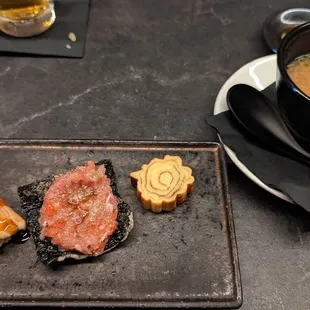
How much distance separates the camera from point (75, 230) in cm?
91

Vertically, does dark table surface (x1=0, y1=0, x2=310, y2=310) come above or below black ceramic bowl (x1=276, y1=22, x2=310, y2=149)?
below

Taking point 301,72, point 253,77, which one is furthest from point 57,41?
point 301,72

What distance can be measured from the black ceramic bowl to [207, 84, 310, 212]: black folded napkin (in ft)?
0.22

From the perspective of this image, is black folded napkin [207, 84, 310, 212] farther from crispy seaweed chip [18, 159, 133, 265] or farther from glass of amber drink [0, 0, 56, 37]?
glass of amber drink [0, 0, 56, 37]

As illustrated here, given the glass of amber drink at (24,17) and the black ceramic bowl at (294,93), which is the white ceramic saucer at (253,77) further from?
the glass of amber drink at (24,17)

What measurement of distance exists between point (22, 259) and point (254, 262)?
1.56 ft

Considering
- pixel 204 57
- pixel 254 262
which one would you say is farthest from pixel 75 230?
pixel 204 57

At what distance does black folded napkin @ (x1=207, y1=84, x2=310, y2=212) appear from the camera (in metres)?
1.00

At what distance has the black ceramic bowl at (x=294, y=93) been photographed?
0.98m

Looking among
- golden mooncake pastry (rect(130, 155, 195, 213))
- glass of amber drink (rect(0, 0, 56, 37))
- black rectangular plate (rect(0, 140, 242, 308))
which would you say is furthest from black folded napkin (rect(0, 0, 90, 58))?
golden mooncake pastry (rect(130, 155, 195, 213))

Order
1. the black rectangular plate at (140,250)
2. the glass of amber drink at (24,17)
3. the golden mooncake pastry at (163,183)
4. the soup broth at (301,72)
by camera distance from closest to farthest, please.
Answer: the black rectangular plate at (140,250) → the golden mooncake pastry at (163,183) → the soup broth at (301,72) → the glass of amber drink at (24,17)

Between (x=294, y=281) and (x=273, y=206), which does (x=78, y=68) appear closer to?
(x=273, y=206)

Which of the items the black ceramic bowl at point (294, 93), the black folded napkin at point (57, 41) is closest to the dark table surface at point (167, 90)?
the black folded napkin at point (57, 41)

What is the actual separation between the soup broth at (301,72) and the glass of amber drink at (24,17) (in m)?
0.78
